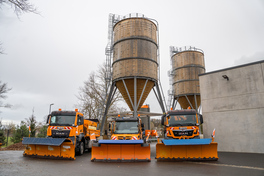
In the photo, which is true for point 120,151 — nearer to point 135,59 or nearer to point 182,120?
point 182,120

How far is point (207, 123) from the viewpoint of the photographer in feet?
51.0

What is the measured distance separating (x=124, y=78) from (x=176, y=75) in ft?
39.0

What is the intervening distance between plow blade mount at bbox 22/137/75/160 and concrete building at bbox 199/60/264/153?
399 inches

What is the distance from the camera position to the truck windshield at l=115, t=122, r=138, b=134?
11070 mm

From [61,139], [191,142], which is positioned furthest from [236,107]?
[61,139]

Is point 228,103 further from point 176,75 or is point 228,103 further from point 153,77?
point 176,75

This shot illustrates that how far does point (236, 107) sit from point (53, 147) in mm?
11958

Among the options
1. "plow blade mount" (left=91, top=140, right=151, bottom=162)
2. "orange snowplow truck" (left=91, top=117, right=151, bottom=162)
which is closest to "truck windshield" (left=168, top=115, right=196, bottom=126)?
"orange snowplow truck" (left=91, top=117, right=151, bottom=162)

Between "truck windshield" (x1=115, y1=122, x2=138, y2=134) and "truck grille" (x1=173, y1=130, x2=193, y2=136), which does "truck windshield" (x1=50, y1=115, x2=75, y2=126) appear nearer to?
"truck windshield" (x1=115, y1=122, x2=138, y2=134)

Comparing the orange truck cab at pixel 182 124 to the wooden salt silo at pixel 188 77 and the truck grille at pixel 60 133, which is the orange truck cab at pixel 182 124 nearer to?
the truck grille at pixel 60 133

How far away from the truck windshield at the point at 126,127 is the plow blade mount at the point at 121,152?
4.67 ft

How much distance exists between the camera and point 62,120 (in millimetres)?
12180

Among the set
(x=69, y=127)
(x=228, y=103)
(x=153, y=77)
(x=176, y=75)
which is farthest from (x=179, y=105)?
(x=69, y=127)

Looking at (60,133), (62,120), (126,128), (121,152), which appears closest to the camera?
(121,152)
